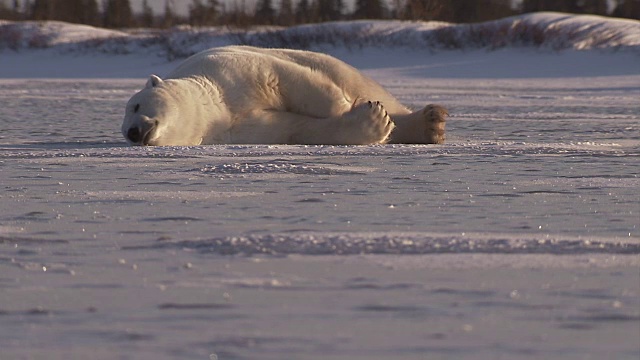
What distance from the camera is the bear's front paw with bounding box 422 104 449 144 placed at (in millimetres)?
5625

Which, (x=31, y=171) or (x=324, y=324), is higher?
(x=324, y=324)

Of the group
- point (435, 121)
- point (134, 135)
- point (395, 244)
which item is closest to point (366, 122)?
point (435, 121)

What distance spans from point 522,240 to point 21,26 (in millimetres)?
22958

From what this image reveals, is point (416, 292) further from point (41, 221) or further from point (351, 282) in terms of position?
point (41, 221)

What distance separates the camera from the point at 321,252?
7.73 ft

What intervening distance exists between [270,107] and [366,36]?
15.4 m

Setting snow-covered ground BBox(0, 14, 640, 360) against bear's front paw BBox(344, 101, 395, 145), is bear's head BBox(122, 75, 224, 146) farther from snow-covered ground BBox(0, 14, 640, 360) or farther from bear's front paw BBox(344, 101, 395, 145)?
bear's front paw BBox(344, 101, 395, 145)

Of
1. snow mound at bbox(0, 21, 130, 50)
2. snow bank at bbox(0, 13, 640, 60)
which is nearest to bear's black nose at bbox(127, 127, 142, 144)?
snow bank at bbox(0, 13, 640, 60)

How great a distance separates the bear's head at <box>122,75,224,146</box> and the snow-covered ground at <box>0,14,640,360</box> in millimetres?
118

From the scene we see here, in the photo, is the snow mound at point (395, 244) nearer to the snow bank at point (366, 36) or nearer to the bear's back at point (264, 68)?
the bear's back at point (264, 68)

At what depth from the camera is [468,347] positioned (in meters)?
1.61

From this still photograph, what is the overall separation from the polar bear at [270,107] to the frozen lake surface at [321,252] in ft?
0.89

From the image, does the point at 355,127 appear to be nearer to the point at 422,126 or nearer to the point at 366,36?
the point at 422,126

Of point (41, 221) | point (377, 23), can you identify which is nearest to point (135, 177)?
point (41, 221)
